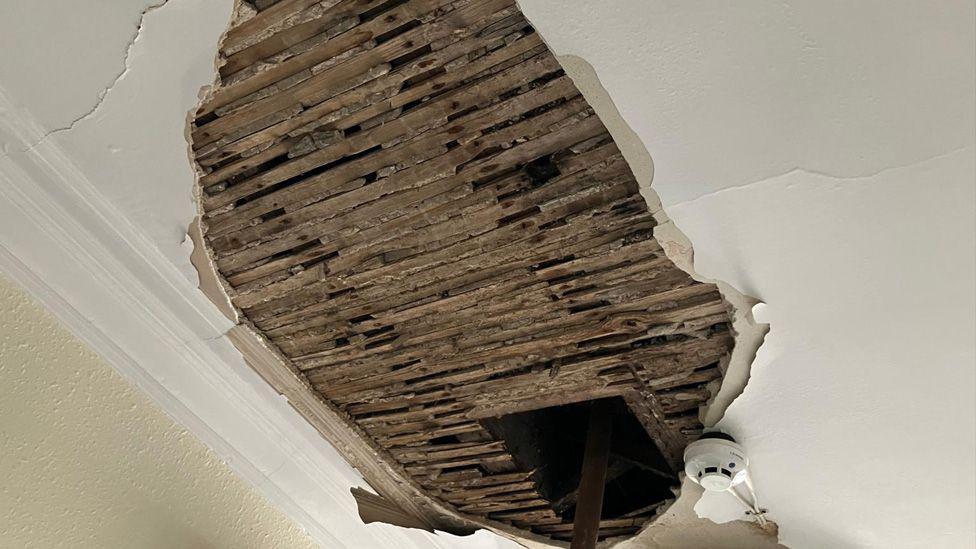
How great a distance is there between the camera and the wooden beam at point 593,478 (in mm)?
1418

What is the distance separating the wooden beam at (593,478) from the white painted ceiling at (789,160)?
237 millimetres

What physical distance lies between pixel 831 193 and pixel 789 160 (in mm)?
77

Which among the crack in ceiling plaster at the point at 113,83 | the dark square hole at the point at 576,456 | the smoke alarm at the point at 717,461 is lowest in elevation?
the dark square hole at the point at 576,456

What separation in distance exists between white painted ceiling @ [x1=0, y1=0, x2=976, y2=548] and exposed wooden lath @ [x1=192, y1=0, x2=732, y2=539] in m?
0.07

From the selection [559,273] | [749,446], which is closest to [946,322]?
[749,446]

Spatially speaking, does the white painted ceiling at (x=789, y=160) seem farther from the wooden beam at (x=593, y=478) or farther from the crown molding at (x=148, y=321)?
the wooden beam at (x=593, y=478)

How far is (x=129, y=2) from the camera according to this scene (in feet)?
3.28

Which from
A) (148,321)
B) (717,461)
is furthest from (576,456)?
(148,321)

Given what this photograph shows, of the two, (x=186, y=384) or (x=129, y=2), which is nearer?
(x=129, y=2)

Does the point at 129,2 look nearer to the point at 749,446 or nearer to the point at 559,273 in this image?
the point at 559,273

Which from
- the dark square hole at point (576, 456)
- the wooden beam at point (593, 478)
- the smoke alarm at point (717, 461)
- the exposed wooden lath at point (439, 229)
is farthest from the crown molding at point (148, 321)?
the smoke alarm at point (717, 461)

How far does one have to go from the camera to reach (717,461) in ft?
4.64

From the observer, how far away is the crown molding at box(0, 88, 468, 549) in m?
1.23

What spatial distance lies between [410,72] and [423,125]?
0.08 m
